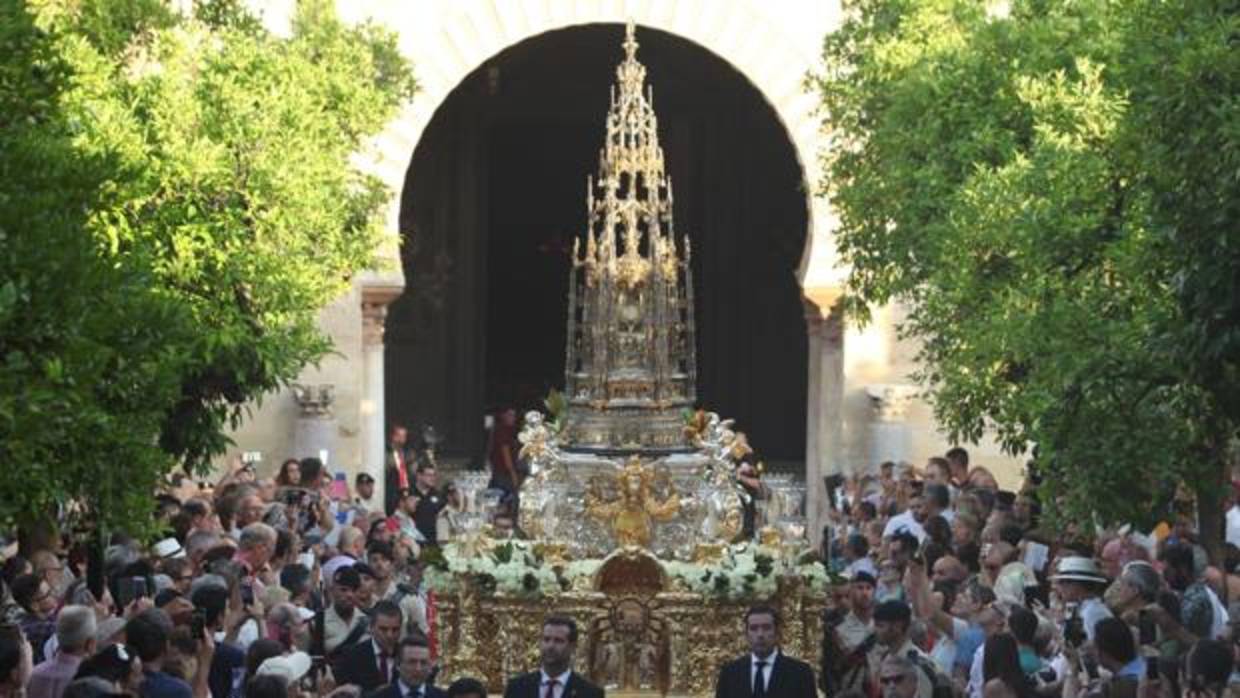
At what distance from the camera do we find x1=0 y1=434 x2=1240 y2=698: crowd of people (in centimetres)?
1520

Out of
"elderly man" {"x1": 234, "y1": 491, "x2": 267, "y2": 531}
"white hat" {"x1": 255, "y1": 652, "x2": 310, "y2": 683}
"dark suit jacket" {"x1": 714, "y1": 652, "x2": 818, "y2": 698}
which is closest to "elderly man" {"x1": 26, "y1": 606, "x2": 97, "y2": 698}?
"white hat" {"x1": 255, "y1": 652, "x2": 310, "y2": 683}

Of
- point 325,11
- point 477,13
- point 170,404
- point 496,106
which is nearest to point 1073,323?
point 170,404

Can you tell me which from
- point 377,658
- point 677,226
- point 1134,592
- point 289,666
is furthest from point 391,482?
point 289,666

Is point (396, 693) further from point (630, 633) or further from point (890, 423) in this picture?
point (890, 423)

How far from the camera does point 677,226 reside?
4341 cm

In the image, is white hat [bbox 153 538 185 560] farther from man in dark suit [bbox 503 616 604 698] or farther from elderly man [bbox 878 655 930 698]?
elderly man [bbox 878 655 930 698]

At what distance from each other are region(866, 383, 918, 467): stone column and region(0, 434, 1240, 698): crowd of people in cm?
1021

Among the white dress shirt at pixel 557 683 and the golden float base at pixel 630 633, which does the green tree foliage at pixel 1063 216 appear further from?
the white dress shirt at pixel 557 683

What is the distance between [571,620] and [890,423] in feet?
57.9

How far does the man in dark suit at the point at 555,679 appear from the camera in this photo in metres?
15.9

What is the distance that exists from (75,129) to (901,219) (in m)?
10.2

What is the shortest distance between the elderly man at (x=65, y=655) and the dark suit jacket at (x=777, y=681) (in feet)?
9.94

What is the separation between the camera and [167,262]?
74.0 feet

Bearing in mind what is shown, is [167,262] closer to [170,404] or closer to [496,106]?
[170,404]
